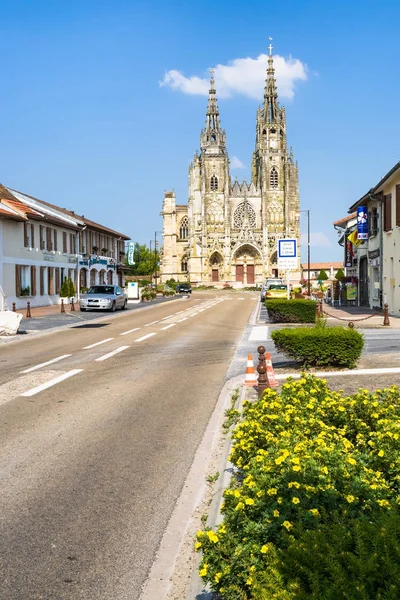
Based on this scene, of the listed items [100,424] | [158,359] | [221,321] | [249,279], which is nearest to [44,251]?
[221,321]

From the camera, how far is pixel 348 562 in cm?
298

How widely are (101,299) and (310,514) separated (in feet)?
115

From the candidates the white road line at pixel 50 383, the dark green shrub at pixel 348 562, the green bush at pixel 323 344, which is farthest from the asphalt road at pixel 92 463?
the green bush at pixel 323 344

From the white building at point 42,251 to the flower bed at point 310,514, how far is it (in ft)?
99.6

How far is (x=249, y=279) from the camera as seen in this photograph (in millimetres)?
113875

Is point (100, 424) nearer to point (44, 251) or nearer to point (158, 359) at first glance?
point (158, 359)

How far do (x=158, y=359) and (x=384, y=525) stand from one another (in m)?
12.8

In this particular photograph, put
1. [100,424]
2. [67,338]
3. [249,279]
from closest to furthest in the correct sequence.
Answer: [100,424]
[67,338]
[249,279]

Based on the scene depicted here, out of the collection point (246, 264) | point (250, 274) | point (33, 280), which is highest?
point (246, 264)

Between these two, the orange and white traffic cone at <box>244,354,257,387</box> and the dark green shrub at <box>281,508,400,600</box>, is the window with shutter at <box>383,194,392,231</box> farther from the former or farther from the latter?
the dark green shrub at <box>281,508,400,600</box>

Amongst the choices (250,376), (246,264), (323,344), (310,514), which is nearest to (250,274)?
(246,264)

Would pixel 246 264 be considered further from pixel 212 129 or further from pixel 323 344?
pixel 323 344

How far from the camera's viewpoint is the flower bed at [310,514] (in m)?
2.95

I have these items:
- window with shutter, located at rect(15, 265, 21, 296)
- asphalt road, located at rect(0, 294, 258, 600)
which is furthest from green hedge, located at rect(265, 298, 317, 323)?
window with shutter, located at rect(15, 265, 21, 296)
